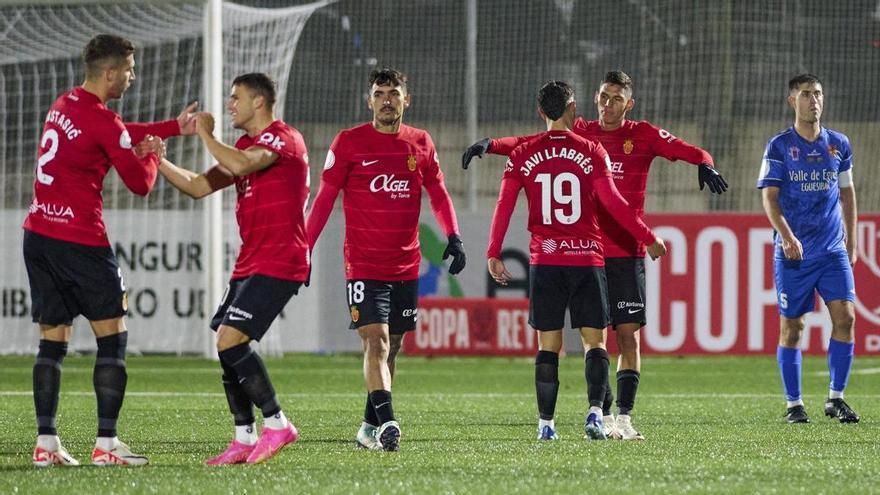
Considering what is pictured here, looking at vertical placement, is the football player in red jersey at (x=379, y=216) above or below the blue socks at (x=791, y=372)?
above

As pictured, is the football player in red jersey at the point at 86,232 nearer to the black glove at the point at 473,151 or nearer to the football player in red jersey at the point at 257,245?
the football player in red jersey at the point at 257,245

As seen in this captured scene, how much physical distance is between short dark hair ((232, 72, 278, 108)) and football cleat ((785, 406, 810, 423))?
4.03 meters

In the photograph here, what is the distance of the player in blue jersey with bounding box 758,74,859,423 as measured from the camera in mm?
9141

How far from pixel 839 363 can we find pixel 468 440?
286 centimetres

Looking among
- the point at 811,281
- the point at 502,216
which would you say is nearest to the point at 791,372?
the point at 811,281

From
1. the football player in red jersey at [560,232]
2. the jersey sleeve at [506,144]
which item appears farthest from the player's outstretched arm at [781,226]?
the jersey sleeve at [506,144]

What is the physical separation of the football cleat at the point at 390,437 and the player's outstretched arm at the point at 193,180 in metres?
1.47

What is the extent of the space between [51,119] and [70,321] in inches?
35.5

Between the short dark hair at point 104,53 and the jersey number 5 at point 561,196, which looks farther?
the jersey number 5 at point 561,196

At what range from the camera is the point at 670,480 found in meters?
5.84

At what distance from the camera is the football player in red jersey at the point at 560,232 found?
303 inches

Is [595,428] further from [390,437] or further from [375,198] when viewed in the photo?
[375,198]

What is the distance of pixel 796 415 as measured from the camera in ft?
29.3

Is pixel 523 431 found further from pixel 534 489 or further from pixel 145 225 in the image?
pixel 145 225
